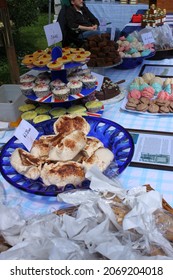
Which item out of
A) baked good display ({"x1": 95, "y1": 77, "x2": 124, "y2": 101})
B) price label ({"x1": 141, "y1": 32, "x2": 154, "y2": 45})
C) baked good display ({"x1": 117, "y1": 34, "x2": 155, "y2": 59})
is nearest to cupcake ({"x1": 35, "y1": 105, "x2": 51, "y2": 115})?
baked good display ({"x1": 95, "y1": 77, "x2": 124, "y2": 101})

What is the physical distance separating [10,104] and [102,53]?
71 cm

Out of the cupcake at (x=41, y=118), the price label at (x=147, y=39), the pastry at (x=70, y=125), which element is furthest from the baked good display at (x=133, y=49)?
the pastry at (x=70, y=125)

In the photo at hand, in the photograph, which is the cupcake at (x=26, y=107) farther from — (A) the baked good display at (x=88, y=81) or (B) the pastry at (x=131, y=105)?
(B) the pastry at (x=131, y=105)

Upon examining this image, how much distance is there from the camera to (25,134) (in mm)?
924

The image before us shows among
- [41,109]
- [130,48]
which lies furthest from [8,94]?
[130,48]

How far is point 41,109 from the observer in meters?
1.26

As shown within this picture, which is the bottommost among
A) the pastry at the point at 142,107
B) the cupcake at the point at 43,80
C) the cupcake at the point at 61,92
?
the pastry at the point at 142,107

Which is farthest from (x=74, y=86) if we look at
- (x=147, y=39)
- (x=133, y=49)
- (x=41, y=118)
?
(x=147, y=39)

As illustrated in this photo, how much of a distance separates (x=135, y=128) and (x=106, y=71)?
78 cm

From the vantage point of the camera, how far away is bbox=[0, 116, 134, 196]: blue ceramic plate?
0.81m

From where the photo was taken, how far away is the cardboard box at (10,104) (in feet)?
4.08

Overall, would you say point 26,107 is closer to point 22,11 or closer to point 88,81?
point 88,81

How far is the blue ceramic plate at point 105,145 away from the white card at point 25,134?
75 millimetres
